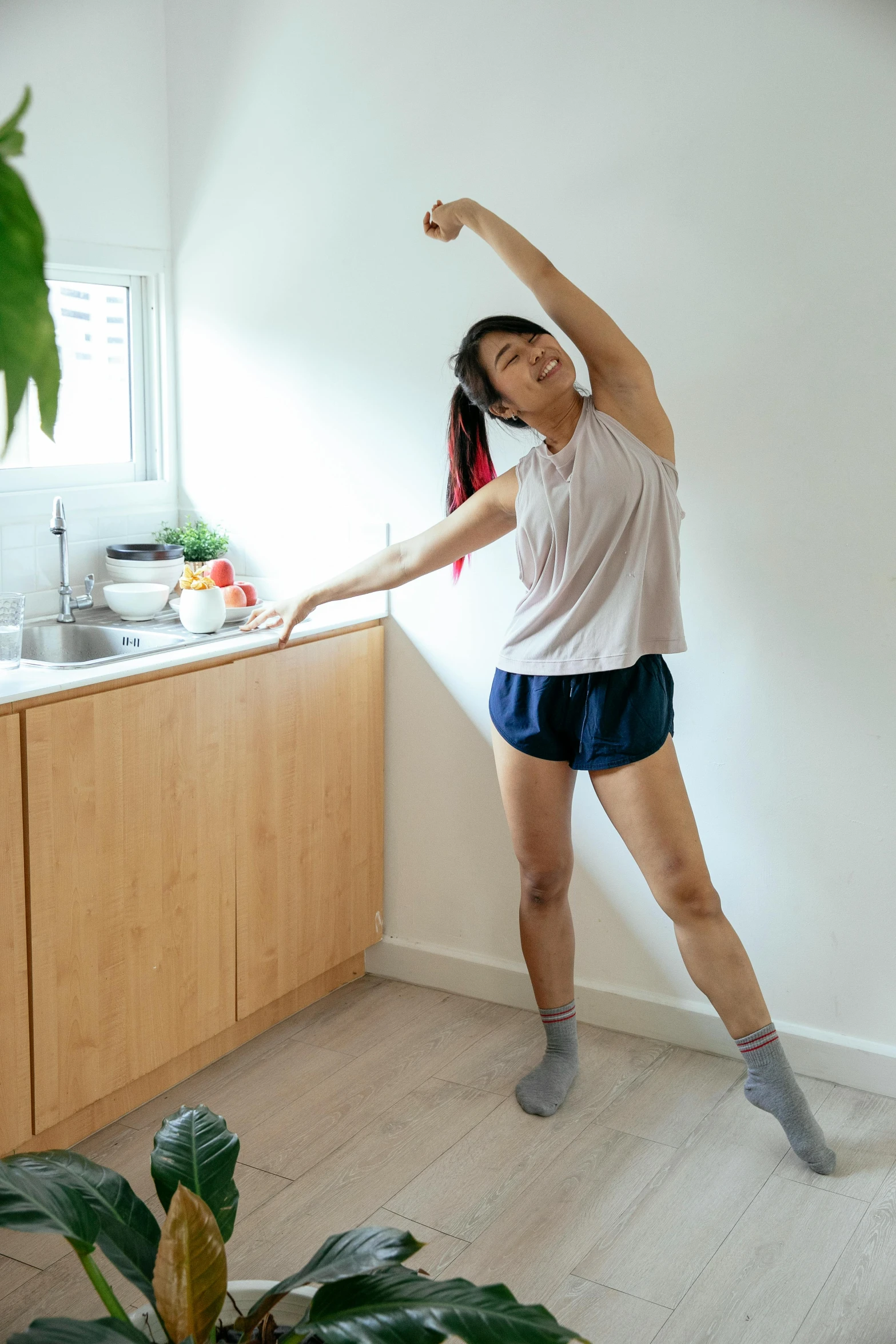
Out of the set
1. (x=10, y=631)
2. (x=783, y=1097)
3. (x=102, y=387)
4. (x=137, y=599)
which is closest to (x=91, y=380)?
(x=102, y=387)

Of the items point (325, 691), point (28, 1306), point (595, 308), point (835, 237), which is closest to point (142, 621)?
point (325, 691)

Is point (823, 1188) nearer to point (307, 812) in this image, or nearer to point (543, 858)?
point (543, 858)

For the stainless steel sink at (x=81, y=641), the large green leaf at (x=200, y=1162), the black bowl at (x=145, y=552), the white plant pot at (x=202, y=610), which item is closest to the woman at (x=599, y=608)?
the white plant pot at (x=202, y=610)

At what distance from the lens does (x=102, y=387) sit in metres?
3.01

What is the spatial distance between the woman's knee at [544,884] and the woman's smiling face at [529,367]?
885 mm

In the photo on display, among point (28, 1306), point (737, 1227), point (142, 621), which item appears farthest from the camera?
point (142, 621)

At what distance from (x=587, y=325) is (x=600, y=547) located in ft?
1.24

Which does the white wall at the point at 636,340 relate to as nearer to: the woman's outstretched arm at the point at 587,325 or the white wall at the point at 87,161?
the white wall at the point at 87,161

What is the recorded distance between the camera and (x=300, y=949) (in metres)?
2.67

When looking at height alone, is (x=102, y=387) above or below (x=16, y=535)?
above

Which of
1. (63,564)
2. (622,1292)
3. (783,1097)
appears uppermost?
(63,564)

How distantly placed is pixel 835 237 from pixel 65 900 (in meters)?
1.84

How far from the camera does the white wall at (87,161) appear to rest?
2.63 m

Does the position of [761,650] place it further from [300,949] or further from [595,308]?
[300,949]
